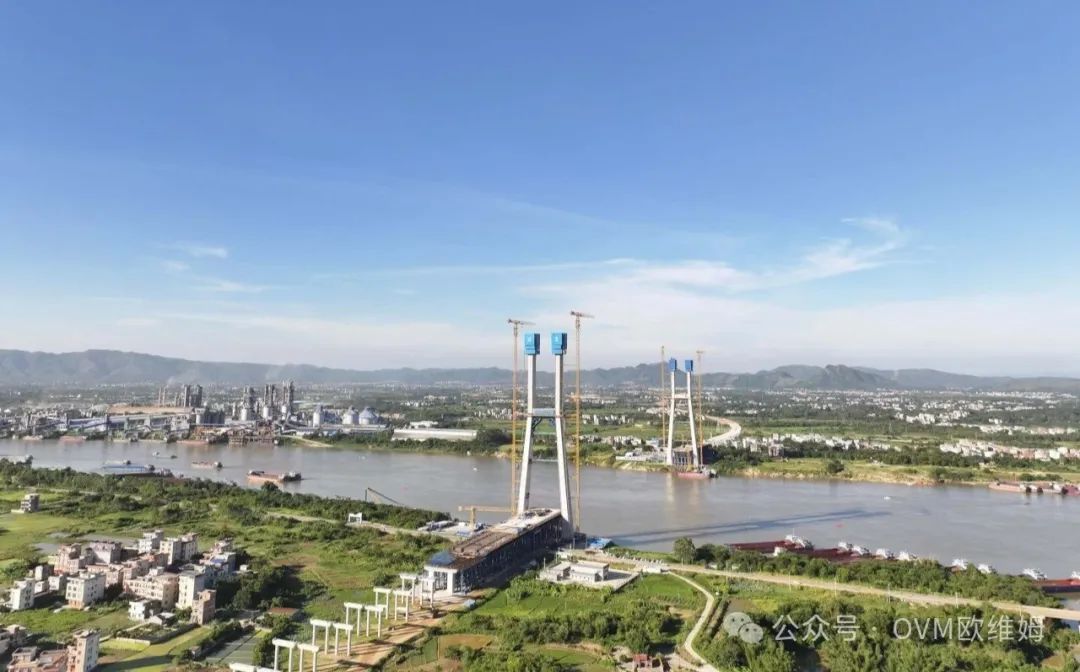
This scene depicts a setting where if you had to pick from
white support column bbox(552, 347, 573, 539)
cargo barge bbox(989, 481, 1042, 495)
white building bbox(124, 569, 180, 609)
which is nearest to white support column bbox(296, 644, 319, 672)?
white building bbox(124, 569, 180, 609)

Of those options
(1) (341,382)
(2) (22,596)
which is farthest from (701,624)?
(1) (341,382)

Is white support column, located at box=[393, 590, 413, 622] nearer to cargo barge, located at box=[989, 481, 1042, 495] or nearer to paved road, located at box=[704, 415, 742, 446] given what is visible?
cargo barge, located at box=[989, 481, 1042, 495]

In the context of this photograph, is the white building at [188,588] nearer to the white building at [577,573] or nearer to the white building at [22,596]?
the white building at [22,596]

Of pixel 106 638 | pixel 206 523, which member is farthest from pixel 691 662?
pixel 206 523

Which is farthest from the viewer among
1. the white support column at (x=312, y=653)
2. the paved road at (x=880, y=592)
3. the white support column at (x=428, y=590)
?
the white support column at (x=428, y=590)

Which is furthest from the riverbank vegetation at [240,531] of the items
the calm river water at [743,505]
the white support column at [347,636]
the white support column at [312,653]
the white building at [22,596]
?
the calm river water at [743,505]
